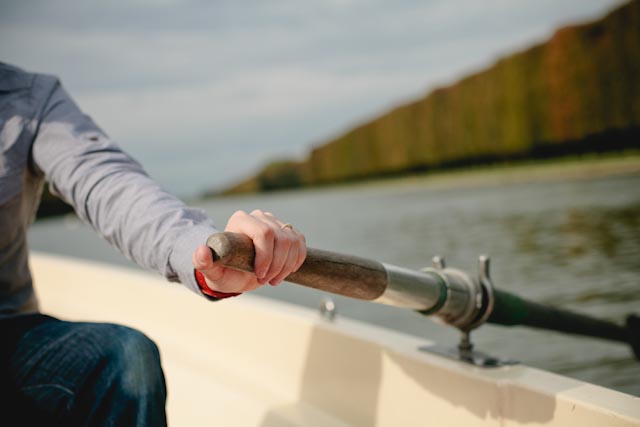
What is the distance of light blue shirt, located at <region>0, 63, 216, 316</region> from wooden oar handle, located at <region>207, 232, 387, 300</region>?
0.57ft

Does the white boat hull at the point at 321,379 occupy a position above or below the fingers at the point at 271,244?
below

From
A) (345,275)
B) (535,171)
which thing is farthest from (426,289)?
(535,171)

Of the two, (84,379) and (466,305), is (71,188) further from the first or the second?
(466,305)

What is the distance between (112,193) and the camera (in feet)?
3.42

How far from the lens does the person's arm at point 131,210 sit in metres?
0.78

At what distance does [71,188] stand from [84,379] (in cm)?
36

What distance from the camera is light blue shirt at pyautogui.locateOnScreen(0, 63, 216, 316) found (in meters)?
0.97

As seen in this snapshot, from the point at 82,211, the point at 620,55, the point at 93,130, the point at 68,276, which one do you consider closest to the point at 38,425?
the point at 82,211

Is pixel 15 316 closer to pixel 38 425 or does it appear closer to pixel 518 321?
pixel 38 425

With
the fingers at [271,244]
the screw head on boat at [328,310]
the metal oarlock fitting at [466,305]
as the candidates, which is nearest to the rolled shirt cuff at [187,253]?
the fingers at [271,244]

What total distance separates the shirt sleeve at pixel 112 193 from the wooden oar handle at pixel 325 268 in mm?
168

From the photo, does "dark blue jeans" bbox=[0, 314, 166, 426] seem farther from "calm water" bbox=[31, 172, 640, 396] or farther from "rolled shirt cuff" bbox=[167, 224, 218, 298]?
"calm water" bbox=[31, 172, 640, 396]

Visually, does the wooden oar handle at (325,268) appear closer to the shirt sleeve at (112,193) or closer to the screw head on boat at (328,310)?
the shirt sleeve at (112,193)

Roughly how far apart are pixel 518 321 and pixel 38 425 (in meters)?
1.15
